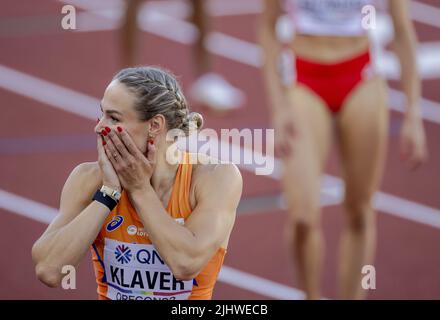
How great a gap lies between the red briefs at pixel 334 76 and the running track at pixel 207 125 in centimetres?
126

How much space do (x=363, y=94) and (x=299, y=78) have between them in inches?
13.2

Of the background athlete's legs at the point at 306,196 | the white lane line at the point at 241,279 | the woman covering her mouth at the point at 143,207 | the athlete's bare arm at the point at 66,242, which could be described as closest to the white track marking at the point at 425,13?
the white lane line at the point at 241,279

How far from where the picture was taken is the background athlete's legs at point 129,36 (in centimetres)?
681

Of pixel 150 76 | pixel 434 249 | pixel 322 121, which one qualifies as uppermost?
pixel 150 76

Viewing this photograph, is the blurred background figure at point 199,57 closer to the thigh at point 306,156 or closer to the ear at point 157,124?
the thigh at point 306,156

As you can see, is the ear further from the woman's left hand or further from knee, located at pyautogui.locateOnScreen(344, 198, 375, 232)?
knee, located at pyautogui.locateOnScreen(344, 198, 375, 232)

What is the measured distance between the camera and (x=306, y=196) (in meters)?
4.11

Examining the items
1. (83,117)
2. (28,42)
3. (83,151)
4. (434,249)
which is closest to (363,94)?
(434,249)

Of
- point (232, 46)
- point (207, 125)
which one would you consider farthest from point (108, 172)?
point (232, 46)

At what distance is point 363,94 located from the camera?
176 inches

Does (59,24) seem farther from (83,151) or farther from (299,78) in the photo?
(299,78)

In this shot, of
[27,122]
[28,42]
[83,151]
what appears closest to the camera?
[83,151]

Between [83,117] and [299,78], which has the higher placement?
[299,78]

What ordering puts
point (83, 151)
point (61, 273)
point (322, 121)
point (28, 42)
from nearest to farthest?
point (61, 273), point (322, 121), point (83, 151), point (28, 42)
